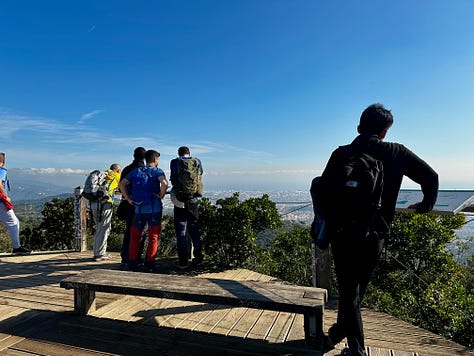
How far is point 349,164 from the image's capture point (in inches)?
77.5

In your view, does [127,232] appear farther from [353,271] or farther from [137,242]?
[353,271]

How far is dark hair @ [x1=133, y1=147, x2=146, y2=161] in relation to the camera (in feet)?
14.9

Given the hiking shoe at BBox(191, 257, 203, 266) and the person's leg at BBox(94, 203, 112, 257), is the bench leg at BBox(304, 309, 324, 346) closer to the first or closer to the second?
the hiking shoe at BBox(191, 257, 203, 266)

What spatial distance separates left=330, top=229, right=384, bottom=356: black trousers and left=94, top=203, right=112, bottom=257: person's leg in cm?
425

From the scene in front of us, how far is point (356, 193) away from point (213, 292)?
4.58 feet

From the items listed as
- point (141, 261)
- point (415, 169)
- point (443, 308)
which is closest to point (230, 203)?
point (141, 261)

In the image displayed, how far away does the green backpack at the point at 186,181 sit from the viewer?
15.1ft

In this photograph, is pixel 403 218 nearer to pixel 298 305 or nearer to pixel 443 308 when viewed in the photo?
pixel 443 308

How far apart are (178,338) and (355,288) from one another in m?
1.50

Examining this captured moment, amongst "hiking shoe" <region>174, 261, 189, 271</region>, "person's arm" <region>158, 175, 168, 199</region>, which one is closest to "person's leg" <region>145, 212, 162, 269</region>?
"person's arm" <region>158, 175, 168, 199</region>

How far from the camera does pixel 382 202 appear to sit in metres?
2.05

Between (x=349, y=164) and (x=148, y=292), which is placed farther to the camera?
(x=148, y=292)

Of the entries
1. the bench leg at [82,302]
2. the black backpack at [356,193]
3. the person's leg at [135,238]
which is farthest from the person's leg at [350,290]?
the person's leg at [135,238]

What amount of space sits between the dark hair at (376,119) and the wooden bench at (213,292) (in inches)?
51.1
